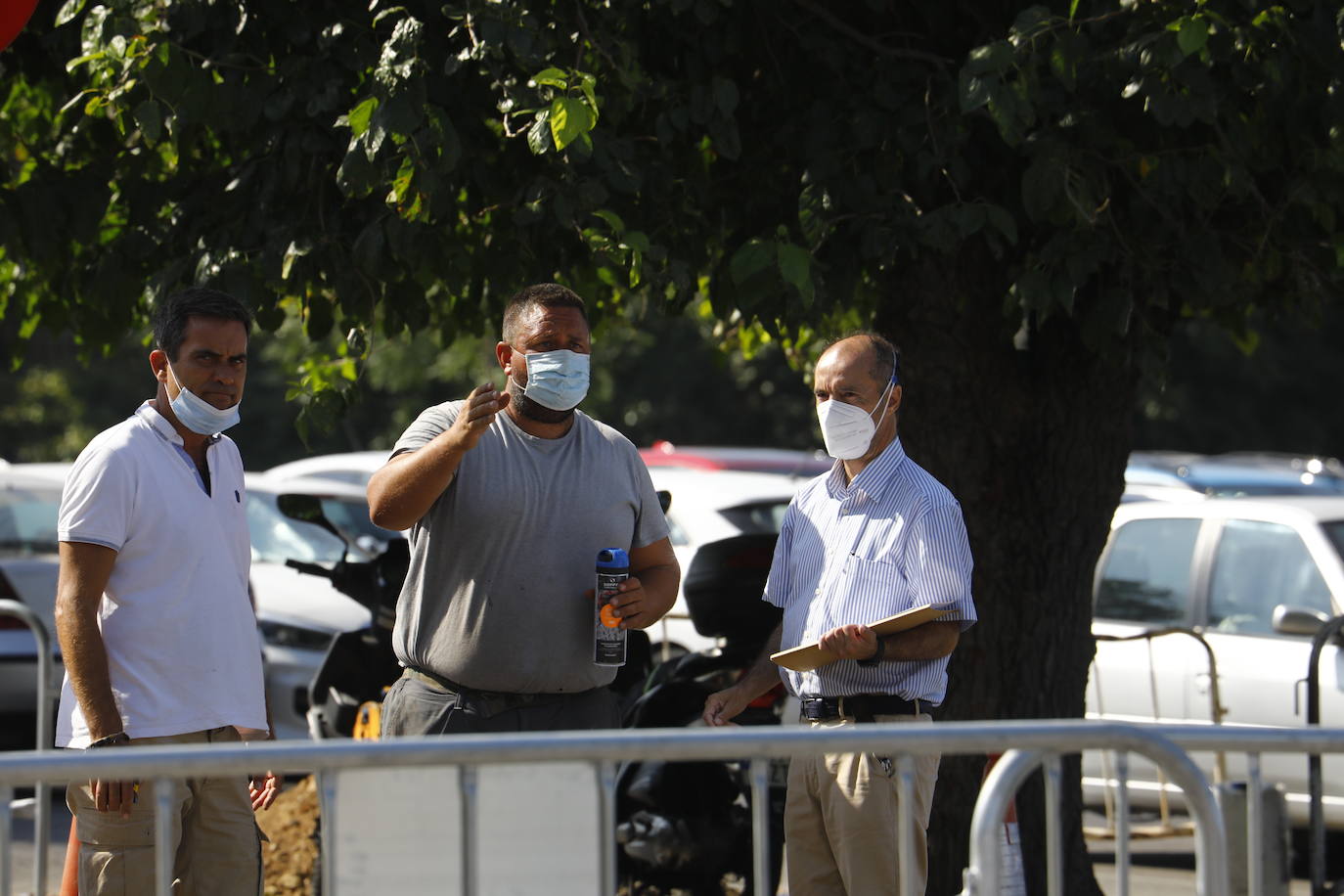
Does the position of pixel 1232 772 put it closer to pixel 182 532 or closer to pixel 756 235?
pixel 756 235

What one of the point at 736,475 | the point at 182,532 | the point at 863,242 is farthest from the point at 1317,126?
the point at 736,475

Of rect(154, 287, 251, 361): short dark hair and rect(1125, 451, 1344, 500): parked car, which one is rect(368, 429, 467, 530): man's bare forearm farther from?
rect(1125, 451, 1344, 500): parked car

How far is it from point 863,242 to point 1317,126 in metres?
1.41

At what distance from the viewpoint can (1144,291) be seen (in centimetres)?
525

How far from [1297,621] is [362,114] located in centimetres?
478

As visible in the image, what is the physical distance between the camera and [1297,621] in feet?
23.6

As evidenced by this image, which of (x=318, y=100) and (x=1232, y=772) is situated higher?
(x=318, y=100)

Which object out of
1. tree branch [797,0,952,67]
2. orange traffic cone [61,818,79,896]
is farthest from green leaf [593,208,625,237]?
orange traffic cone [61,818,79,896]

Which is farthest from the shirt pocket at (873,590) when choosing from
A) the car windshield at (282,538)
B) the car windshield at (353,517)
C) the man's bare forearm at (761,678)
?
the car windshield at (353,517)

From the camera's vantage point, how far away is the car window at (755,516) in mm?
8562

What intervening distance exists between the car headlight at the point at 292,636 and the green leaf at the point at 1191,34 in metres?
5.82

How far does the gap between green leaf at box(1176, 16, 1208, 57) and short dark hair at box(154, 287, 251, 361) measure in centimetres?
249

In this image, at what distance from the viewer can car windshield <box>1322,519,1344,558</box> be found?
25.4ft

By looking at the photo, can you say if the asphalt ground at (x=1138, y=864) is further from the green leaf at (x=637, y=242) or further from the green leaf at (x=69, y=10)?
the green leaf at (x=69, y=10)
